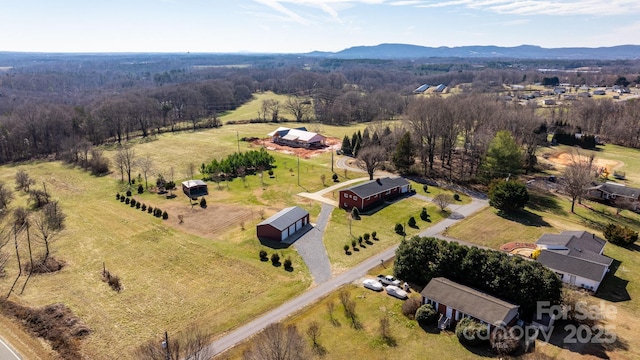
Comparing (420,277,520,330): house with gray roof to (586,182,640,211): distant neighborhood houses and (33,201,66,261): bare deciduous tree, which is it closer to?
(586,182,640,211): distant neighborhood houses

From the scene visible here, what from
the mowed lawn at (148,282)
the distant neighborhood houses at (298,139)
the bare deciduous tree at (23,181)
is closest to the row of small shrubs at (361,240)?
the mowed lawn at (148,282)

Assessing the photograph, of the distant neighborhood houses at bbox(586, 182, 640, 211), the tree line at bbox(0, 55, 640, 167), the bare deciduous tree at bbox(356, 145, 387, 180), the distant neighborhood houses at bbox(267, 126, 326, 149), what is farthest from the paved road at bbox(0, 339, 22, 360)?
the distant neighborhood houses at bbox(267, 126, 326, 149)

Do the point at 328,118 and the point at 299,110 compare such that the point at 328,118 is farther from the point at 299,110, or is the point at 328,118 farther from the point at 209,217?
the point at 209,217

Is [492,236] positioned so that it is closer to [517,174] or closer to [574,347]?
[574,347]

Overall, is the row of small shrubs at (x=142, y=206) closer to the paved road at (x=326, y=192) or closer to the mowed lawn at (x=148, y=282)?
the mowed lawn at (x=148, y=282)

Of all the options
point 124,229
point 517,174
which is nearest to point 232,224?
point 124,229

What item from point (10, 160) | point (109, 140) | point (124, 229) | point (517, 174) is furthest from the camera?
point (109, 140)
